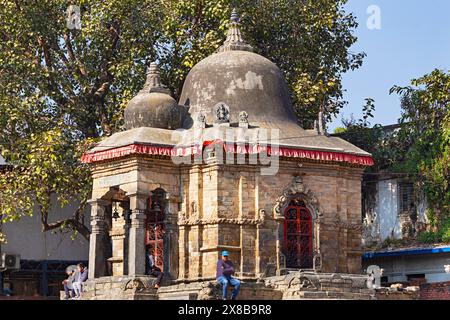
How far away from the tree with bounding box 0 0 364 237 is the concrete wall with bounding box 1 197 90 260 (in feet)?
8.51

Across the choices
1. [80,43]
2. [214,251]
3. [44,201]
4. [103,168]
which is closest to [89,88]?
[80,43]

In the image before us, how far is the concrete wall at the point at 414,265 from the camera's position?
34.9 m

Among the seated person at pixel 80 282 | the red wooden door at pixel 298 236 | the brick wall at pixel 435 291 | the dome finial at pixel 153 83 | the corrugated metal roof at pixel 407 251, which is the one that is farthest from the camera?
the corrugated metal roof at pixel 407 251

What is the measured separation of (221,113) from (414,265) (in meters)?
10.7

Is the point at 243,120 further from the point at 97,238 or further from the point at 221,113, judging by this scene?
the point at 97,238

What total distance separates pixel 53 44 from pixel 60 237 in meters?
7.44

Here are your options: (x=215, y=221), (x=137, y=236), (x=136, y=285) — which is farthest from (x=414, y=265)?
(x=136, y=285)

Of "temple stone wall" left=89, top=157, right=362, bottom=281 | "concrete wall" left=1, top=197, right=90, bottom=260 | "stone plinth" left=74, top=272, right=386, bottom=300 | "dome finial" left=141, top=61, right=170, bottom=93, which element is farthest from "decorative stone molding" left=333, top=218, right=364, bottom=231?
"concrete wall" left=1, top=197, right=90, bottom=260

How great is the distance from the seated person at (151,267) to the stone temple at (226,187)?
0.73 feet

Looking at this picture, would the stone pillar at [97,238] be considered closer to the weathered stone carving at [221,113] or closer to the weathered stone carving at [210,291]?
the weathered stone carving at [221,113]

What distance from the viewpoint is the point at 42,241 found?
3894cm

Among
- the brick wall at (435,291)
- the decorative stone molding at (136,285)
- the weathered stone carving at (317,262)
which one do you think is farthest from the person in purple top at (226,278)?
the brick wall at (435,291)

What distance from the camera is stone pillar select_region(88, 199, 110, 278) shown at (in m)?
29.5

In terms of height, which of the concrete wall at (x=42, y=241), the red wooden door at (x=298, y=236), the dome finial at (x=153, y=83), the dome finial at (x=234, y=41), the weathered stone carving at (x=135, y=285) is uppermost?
the dome finial at (x=234, y=41)
